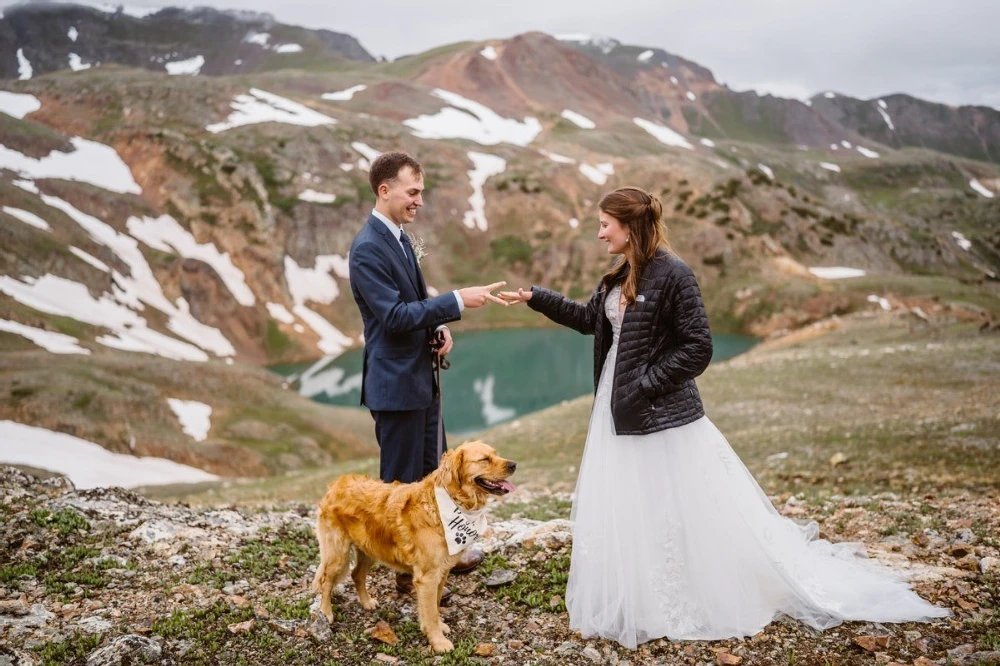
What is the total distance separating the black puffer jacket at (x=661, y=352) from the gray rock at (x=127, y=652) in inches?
195

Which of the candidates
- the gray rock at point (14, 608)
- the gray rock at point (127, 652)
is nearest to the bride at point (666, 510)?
the gray rock at point (127, 652)

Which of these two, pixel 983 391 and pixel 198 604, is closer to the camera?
pixel 198 604

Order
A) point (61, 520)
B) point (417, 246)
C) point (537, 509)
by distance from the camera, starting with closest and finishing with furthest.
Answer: point (417, 246) < point (61, 520) < point (537, 509)

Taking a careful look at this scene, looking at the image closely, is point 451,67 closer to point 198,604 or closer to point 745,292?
point 745,292

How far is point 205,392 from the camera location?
4203 centimetres

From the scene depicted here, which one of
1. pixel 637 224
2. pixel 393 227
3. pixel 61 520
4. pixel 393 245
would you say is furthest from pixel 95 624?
pixel 637 224

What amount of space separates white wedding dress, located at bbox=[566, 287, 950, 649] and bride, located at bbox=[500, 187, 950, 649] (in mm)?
10

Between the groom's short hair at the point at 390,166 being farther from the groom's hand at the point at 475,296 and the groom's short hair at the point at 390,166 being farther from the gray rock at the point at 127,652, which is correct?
the gray rock at the point at 127,652

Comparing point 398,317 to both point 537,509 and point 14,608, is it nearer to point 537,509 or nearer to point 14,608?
point 14,608

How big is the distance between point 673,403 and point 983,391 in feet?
70.0

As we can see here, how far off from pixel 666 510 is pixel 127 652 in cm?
531

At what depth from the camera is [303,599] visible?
770 centimetres

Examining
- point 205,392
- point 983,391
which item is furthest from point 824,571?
point 205,392

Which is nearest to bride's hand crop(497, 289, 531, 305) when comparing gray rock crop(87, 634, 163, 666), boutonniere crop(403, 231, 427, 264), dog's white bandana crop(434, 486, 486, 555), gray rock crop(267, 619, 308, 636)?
boutonniere crop(403, 231, 427, 264)
